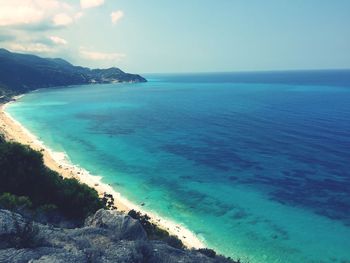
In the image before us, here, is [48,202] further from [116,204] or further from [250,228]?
[250,228]

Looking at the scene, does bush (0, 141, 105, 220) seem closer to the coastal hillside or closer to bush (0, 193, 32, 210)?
the coastal hillside

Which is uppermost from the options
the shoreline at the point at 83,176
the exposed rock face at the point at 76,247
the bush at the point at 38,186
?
the exposed rock face at the point at 76,247

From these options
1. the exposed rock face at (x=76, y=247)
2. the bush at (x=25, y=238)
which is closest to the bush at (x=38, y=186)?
the exposed rock face at (x=76, y=247)

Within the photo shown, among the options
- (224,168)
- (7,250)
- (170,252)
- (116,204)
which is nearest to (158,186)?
(116,204)

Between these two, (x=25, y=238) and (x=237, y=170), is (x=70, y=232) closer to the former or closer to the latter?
(x=25, y=238)

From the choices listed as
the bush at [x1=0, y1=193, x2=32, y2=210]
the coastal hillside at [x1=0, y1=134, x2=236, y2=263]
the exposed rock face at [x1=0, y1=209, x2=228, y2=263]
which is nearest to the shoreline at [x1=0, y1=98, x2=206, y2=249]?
the coastal hillside at [x1=0, y1=134, x2=236, y2=263]

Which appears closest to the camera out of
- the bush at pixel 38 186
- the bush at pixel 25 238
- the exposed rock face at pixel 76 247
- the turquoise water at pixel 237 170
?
the exposed rock face at pixel 76 247

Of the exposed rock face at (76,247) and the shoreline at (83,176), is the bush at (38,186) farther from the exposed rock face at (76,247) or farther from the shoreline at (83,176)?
the exposed rock face at (76,247)
